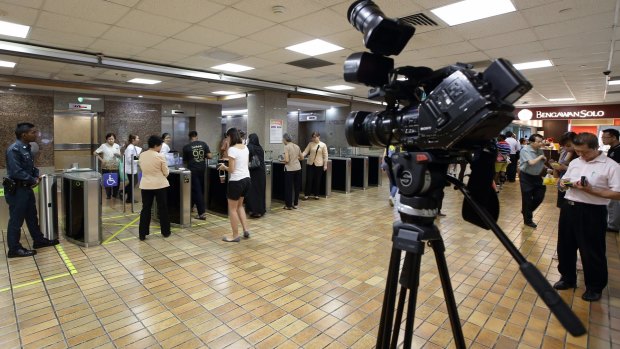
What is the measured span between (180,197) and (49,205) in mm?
1518

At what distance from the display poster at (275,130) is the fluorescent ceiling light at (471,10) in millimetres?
5324

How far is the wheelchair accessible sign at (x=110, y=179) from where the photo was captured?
6.39 metres

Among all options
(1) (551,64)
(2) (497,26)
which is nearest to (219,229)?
(2) (497,26)

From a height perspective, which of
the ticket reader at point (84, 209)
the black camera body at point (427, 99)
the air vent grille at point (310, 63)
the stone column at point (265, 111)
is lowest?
the ticket reader at point (84, 209)

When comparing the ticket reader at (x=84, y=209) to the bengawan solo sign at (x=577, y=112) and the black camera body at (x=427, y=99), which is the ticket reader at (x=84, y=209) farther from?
the bengawan solo sign at (x=577, y=112)

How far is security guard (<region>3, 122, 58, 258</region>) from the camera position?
3.61 meters

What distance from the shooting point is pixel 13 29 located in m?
4.31

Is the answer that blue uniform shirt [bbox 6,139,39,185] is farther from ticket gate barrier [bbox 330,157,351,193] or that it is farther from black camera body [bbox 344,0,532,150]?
ticket gate barrier [bbox 330,157,351,193]

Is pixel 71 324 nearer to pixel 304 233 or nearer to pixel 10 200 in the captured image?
pixel 10 200

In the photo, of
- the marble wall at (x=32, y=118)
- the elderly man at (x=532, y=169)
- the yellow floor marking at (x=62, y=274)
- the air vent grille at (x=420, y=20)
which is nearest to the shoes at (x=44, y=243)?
the yellow floor marking at (x=62, y=274)

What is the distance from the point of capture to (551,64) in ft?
19.7

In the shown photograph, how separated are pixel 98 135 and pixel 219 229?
6874 mm

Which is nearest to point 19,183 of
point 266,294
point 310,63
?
point 266,294

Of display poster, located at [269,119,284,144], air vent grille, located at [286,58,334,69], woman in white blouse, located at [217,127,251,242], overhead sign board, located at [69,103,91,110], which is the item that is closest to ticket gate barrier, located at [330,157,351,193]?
display poster, located at [269,119,284,144]
